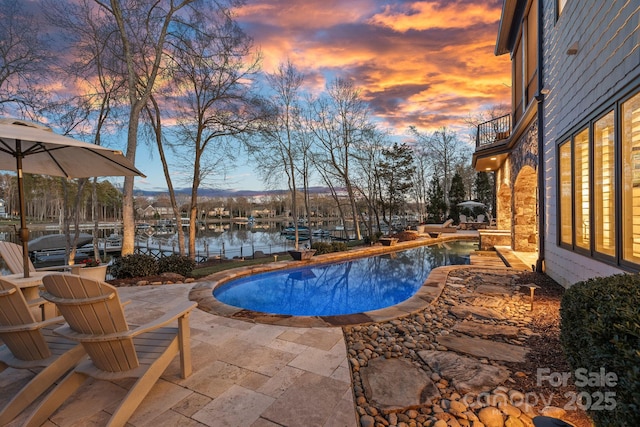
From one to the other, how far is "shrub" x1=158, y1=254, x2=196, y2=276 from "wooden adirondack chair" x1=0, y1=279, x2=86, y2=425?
506 centimetres

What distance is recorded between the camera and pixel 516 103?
31.8 ft

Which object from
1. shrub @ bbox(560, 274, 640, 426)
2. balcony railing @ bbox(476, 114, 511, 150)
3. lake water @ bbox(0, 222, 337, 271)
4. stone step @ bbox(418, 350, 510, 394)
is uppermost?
balcony railing @ bbox(476, 114, 511, 150)

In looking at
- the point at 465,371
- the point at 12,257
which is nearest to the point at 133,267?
the point at 12,257

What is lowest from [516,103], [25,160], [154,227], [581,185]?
[154,227]

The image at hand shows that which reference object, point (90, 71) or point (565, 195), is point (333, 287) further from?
point (90, 71)

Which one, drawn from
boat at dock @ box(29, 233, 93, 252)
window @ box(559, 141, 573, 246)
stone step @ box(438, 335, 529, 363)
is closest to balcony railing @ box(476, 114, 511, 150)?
window @ box(559, 141, 573, 246)

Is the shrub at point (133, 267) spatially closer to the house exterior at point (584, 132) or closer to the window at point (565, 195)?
the house exterior at point (584, 132)

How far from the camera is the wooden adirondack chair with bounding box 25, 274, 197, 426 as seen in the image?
6.16 ft

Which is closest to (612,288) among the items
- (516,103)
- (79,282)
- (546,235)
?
(79,282)

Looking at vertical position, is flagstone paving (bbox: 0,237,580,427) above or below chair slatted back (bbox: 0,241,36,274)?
below

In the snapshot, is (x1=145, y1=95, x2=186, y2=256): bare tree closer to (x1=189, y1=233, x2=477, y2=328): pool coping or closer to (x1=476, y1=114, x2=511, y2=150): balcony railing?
(x1=189, y1=233, x2=477, y2=328): pool coping

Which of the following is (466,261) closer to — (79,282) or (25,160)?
(79,282)

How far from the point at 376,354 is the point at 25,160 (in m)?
5.44

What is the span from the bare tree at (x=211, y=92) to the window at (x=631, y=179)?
9547 mm
